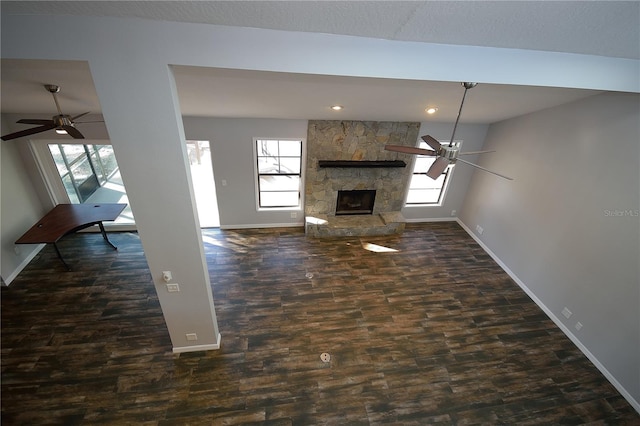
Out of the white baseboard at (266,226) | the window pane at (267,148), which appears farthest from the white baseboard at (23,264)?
the window pane at (267,148)

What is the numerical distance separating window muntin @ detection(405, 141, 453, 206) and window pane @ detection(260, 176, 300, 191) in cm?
265

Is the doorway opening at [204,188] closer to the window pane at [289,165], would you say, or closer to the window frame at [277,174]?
the window frame at [277,174]

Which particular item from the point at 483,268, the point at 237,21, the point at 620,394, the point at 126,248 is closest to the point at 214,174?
the point at 126,248

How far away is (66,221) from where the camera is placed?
4.44m

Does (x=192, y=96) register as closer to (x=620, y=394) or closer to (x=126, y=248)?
(x=126, y=248)

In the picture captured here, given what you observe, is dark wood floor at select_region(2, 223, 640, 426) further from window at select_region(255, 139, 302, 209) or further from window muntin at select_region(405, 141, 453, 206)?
window muntin at select_region(405, 141, 453, 206)

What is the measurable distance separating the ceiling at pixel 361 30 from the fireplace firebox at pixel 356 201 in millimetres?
2810

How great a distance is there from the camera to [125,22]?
59.8 inches

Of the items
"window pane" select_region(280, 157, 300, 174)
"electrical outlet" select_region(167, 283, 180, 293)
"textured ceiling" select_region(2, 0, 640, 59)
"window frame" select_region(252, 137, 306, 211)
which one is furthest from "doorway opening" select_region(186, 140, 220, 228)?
"textured ceiling" select_region(2, 0, 640, 59)

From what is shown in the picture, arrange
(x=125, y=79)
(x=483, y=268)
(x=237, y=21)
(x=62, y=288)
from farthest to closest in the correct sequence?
(x=483, y=268)
(x=62, y=288)
(x=125, y=79)
(x=237, y=21)

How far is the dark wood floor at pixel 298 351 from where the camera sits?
275 centimetres

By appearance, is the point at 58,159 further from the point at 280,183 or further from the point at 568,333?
the point at 568,333

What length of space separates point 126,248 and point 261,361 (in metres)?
3.65

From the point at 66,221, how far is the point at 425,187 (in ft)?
23.6
